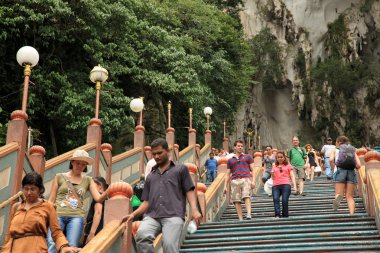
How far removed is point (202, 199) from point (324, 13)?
33189 millimetres

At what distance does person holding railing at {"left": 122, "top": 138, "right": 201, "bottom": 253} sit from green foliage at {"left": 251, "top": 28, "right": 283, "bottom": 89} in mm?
32679

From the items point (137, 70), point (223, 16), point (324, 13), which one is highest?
point (324, 13)

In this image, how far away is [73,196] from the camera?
507cm

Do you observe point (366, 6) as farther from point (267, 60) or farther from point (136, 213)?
point (136, 213)

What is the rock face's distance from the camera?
3647 centimetres

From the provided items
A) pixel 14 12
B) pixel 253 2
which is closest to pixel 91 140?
pixel 14 12

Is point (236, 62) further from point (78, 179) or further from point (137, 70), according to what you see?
point (78, 179)

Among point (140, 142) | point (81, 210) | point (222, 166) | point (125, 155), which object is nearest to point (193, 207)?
point (81, 210)

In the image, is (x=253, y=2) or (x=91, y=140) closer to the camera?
(x=91, y=140)

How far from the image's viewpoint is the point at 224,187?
1087 cm

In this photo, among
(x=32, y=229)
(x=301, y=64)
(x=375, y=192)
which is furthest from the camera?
(x=301, y=64)

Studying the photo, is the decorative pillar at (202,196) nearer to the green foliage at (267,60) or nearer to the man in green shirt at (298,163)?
the man in green shirt at (298,163)

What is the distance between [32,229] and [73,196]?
4.41 feet

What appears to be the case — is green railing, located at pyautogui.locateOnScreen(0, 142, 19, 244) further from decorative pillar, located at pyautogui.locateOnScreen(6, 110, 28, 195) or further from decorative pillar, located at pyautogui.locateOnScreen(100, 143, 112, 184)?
decorative pillar, located at pyautogui.locateOnScreen(100, 143, 112, 184)
